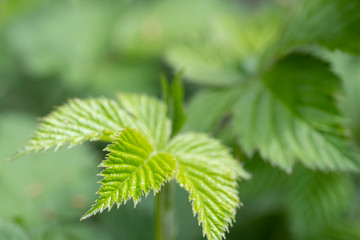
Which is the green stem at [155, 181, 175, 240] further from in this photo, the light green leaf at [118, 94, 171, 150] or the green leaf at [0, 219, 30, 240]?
the green leaf at [0, 219, 30, 240]

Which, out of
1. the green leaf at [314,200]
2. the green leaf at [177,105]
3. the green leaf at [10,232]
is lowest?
the green leaf at [314,200]

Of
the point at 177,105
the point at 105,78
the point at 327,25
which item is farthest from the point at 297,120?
the point at 105,78

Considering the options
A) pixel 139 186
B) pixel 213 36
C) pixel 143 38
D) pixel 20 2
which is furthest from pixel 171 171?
pixel 20 2

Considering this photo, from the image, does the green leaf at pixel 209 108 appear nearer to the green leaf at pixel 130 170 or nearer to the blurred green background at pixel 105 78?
the blurred green background at pixel 105 78

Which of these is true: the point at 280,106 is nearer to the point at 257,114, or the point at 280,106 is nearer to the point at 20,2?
the point at 257,114

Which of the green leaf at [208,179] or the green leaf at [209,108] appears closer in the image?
the green leaf at [208,179]

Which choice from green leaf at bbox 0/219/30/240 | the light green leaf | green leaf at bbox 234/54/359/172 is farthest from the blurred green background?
the light green leaf

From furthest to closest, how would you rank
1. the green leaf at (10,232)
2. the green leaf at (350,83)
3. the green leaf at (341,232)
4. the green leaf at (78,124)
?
the green leaf at (350,83)
the green leaf at (341,232)
the green leaf at (10,232)
the green leaf at (78,124)

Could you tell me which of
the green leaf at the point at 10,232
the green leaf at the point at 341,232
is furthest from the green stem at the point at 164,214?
the green leaf at the point at 341,232
